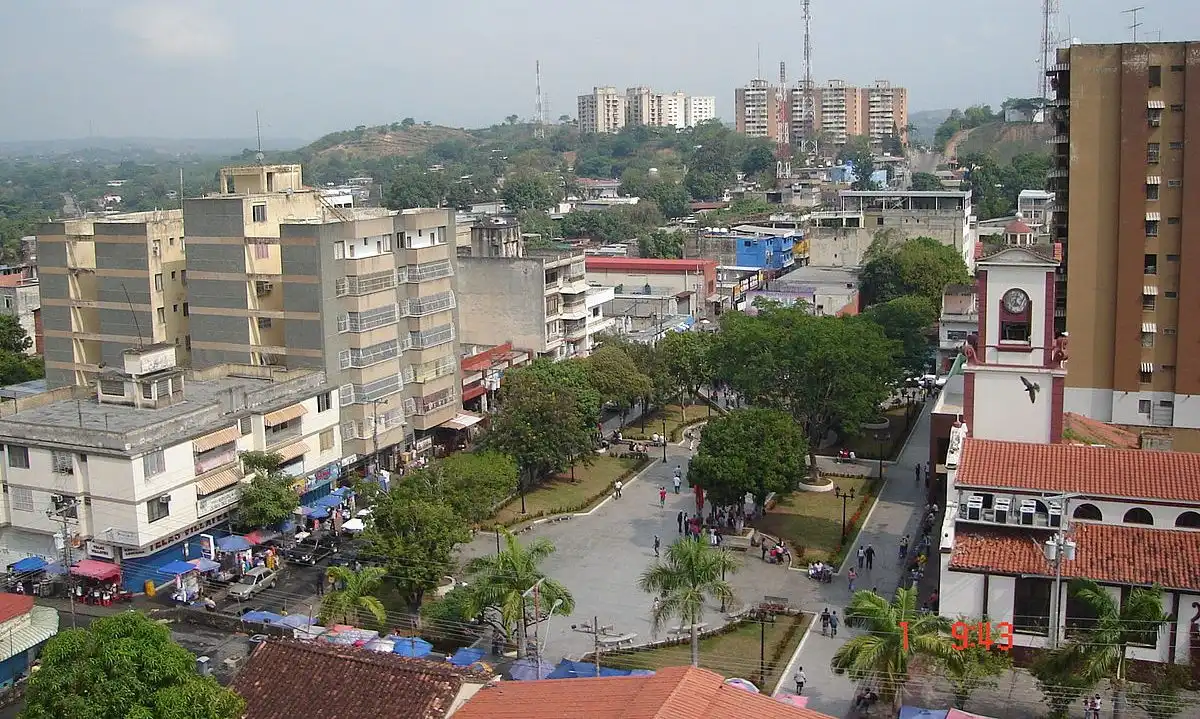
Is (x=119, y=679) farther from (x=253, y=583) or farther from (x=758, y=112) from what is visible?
(x=758, y=112)

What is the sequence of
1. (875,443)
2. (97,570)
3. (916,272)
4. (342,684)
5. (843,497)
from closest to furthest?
(342,684) < (97,570) < (843,497) < (875,443) < (916,272)

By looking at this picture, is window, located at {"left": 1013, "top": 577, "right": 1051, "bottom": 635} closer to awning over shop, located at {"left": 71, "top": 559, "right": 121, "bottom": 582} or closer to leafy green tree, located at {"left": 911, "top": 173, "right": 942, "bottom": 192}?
awning over shop, located at {"left": 71, "top": 559, "right": 121, "bottom": 582}

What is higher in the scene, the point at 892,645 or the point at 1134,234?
the point at 1134,234

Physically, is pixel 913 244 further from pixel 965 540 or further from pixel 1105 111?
pixel 965 540

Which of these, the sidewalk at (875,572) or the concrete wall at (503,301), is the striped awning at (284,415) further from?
the sidewalk at (875,572)

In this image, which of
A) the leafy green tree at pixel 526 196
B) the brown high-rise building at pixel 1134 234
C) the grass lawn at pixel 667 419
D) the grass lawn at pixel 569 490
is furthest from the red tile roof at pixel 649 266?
the leafy green tree at pixel 526 196

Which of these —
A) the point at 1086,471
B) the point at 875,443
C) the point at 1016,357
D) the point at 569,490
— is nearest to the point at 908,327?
the point at 875,443
